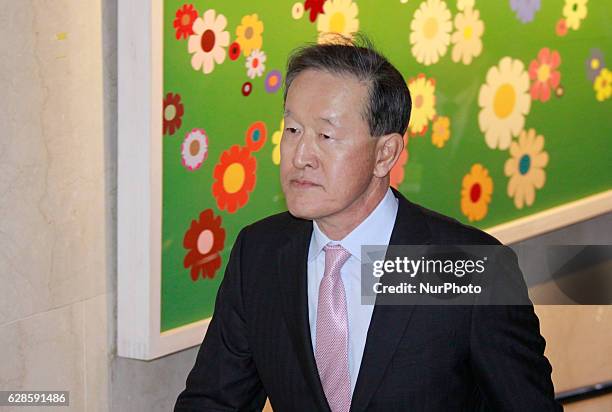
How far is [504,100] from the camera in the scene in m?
3.30

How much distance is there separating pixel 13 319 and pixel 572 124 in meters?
2.18

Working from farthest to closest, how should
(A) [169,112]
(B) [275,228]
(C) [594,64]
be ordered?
(C) [594,64] → (A) [169,112] → (B) [275,228]

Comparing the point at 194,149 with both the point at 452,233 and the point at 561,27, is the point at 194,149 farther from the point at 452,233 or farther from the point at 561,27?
the point at 561,27

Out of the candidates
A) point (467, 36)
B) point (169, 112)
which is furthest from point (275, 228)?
point (467, 36)

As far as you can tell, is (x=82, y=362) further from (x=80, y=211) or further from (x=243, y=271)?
(x=243, y=271)

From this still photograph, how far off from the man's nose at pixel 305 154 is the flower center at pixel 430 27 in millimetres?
1328

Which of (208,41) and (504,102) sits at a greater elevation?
(208,41)

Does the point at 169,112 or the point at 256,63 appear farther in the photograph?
the point at 256,63

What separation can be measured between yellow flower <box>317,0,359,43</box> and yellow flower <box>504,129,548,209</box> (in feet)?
2.88

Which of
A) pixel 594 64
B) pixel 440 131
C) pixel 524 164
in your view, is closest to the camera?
pixel 440 131

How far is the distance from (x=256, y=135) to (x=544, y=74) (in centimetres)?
131

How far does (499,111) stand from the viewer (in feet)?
10.8

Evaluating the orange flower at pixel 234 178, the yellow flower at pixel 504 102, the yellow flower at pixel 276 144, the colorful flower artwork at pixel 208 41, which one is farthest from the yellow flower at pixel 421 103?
the colorful flower artwork at pixel 208 41

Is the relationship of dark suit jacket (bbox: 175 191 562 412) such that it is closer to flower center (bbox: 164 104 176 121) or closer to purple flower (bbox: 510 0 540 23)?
flower center (bbox: 164 104 176 121)
